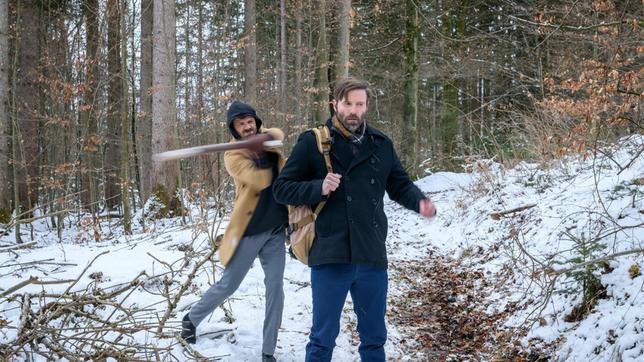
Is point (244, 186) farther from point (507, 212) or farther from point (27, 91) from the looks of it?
point (27, 91)

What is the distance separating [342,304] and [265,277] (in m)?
0.88

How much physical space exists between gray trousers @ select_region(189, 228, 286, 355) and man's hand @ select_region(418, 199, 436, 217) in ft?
4.09

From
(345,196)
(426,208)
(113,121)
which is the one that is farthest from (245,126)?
(113,121)

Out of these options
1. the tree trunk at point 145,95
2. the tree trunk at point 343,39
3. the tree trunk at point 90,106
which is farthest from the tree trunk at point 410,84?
the tree trunk at point 90,106

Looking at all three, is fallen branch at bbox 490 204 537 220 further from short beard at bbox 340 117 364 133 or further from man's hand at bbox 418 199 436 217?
short beard at bbox 340 117 364 133

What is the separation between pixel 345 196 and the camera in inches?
125

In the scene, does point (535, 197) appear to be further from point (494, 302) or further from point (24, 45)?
point (24, 45)

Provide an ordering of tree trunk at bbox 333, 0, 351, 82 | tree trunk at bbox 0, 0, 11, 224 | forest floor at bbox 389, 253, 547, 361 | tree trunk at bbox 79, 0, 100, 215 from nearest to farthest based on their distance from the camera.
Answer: forest floor at bbox 389, 253, 547, 361 → tree trunk at bbox 0, 0, 11, 224 → tree trunk at bbox 79, 0, 100, 215 → tree trunk at bbox 333, 0, 351, 82

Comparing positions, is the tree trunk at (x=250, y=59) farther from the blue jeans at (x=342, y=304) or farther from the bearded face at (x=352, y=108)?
the blue jeans at (x=342, y=304)

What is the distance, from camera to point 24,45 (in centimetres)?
1391

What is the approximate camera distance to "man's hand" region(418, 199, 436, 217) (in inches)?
125

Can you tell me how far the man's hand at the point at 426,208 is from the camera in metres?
3.17

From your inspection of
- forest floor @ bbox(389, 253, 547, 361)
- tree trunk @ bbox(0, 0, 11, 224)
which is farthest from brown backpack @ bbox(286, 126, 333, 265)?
tree trunk @ bbox(0, 0, 11, 224)

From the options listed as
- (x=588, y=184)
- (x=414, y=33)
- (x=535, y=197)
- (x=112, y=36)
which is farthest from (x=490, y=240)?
(x=112, y=36)
